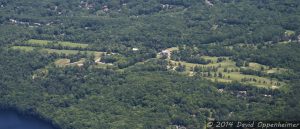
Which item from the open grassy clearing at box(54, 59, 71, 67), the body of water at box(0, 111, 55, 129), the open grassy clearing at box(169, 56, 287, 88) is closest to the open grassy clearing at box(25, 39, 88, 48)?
the open grassy clearing at box(54, 59, 71, 67)

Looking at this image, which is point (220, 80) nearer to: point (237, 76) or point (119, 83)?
point (237, 76)

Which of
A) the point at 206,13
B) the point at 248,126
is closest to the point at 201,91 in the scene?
the point at 248,126

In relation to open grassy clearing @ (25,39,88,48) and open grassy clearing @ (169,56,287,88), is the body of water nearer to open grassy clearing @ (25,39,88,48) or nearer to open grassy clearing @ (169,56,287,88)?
open grassy clearing @ (169,56,287,88)

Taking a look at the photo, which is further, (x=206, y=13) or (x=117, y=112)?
(x=206, y=13)

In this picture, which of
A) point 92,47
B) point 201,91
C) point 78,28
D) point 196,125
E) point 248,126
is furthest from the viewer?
point 78,28

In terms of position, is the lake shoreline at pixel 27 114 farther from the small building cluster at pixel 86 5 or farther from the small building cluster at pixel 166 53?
the small building cluster at pixel 86 5

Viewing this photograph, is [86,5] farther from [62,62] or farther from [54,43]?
[62,62]
